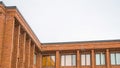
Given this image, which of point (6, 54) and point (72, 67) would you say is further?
point (72, 67)

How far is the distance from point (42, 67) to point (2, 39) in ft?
69.9

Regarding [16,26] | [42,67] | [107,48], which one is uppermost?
[16,26]

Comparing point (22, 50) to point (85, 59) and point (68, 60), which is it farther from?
point (85, 59)

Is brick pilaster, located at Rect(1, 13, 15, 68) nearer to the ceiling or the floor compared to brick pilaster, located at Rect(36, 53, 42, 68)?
nearer to the ceiling

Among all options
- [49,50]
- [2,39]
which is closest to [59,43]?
[49,50]

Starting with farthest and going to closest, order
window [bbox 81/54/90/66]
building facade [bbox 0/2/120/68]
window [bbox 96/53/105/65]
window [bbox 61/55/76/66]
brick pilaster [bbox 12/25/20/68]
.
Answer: window [bbox 61/55/76/66] → window [bbox 81/54/90/66] → window [bbox 96/53/105/65] → building facade [bbox 0/2/120/68] → brick pilaster [bbox 12/25/20/68]

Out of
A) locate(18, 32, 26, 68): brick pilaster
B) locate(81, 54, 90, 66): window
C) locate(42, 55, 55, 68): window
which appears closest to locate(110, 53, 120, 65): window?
locate(81, 54, 90, 66): window

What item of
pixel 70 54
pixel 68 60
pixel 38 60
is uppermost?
pixel 70 54

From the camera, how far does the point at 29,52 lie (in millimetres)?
51406

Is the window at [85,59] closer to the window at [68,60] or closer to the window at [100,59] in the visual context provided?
the window at [68,60]

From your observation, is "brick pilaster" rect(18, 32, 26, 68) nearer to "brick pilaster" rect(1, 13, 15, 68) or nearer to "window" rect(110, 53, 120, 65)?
"brick pilaster" rect(1, 13, 15, 68)

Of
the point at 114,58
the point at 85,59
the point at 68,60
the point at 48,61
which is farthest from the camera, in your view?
the point at 48,61

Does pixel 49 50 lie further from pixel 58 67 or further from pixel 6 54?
pixel 6 54

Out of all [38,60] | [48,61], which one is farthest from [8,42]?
[48,61]
